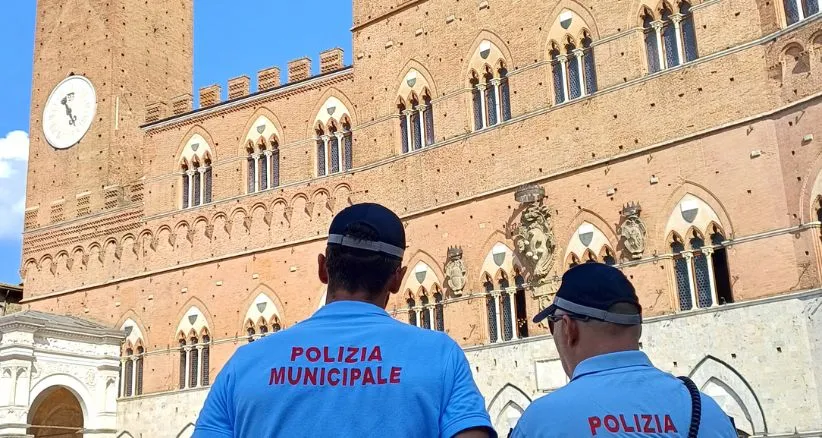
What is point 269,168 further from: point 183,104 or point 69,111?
point 69,111

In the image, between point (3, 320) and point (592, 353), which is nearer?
point (592, 353)

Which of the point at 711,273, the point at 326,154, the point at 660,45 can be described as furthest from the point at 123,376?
the point at 660,45

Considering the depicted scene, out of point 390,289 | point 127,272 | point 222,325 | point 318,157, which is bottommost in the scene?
point 390,289

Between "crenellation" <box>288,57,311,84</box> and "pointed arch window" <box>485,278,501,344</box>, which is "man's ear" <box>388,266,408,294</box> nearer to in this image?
"pointed arch window" <box>485,278,501,344</box>

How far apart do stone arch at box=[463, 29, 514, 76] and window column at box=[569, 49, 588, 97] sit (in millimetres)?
1331

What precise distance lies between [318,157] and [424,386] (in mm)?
17107

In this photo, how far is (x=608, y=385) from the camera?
222cm

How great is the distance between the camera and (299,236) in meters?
18.4

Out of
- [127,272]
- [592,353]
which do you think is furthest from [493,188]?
[592,353]

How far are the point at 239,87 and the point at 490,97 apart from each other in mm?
6891

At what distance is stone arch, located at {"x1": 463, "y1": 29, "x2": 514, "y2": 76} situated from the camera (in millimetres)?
16312

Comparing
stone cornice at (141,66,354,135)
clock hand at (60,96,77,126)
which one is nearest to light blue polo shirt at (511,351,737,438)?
stone cornice at (141,66,354,135)

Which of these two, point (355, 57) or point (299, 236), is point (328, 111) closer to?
point (355, 57)

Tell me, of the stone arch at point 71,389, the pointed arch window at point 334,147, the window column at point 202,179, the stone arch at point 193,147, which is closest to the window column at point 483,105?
the pointed arch window at point 334,147
